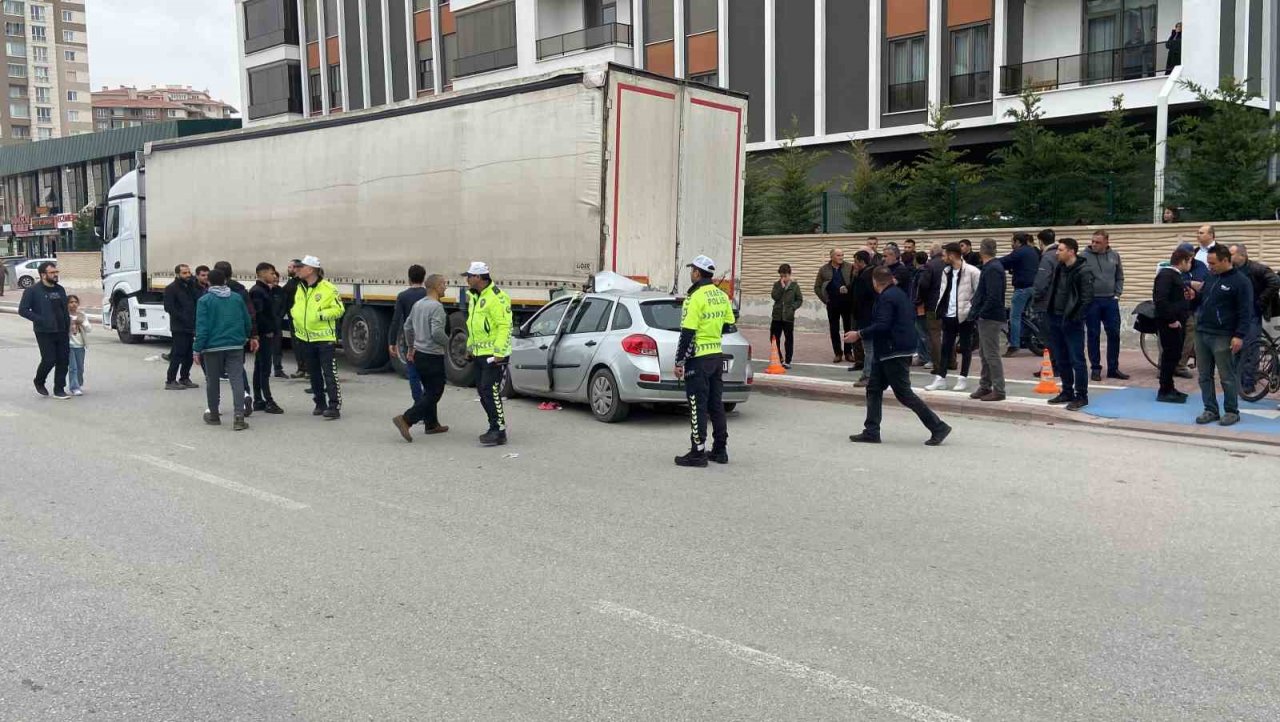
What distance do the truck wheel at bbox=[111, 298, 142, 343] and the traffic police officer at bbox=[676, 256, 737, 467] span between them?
16.1 metres

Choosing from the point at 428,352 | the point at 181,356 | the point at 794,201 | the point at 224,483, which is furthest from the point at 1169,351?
the point at 794,201

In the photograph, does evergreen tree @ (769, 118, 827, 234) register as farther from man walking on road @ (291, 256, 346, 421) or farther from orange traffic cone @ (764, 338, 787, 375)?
man walking on road @ (291, 256, 346, 421)

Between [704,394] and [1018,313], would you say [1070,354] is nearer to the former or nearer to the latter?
[1018,313]

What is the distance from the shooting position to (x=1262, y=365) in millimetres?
11203

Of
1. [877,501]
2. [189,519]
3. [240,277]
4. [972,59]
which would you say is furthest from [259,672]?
[972,59]

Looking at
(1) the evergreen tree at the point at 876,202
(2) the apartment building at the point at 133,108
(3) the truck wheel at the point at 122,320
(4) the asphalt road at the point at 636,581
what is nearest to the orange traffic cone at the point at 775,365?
(4) the asphalt road at the point at 636,581

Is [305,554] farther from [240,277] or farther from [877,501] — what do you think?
[240,277]

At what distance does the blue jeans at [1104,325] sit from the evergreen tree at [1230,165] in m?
5.16

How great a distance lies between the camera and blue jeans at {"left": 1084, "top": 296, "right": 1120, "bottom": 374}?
12.7 metres

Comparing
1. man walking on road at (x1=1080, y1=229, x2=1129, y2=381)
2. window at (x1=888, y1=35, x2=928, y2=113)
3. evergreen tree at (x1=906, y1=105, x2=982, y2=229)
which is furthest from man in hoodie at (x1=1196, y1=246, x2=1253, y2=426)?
window at (x1=888, y1=35, x2=928, y2=113)

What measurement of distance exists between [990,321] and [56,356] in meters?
11.4

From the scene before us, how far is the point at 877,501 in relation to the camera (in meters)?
7.64

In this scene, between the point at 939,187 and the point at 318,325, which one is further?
the point at 939,187

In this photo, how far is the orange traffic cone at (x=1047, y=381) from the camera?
12.5m
